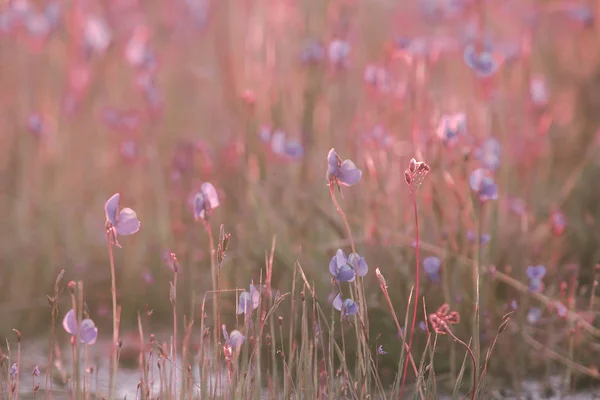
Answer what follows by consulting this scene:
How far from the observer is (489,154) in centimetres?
235

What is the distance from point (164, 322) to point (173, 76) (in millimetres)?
2501

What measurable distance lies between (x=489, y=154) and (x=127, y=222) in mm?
1320

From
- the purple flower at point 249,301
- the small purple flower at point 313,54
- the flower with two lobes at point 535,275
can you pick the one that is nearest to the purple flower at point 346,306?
the purple flower at point 249,301

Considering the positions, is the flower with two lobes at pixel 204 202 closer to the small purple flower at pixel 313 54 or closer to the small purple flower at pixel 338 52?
the small purple flower at pixel 338 52

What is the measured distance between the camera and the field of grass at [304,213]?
1.54 meters

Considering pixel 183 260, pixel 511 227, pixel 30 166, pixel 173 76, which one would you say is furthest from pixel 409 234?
pixel 173 76

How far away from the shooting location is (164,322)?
96.2 inches

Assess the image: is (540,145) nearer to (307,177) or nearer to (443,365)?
(307,177)

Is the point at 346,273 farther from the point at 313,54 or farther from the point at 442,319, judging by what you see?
the point at 313,54

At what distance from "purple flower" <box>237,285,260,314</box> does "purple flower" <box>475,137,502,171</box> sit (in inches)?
41.3

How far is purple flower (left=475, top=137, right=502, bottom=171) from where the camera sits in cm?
231

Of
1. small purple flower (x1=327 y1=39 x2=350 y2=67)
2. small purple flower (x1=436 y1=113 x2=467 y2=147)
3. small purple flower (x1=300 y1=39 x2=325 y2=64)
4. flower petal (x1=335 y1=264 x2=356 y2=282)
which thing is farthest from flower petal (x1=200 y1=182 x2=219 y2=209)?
small purple flower (x1=300 y1=39 x2=325 y2=64)

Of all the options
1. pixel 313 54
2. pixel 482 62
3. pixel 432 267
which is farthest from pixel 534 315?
pixel 313 54

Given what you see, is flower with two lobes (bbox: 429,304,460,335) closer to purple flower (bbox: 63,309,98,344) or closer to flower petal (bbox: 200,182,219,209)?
flower petal (bbox: 200,182,219,209)
